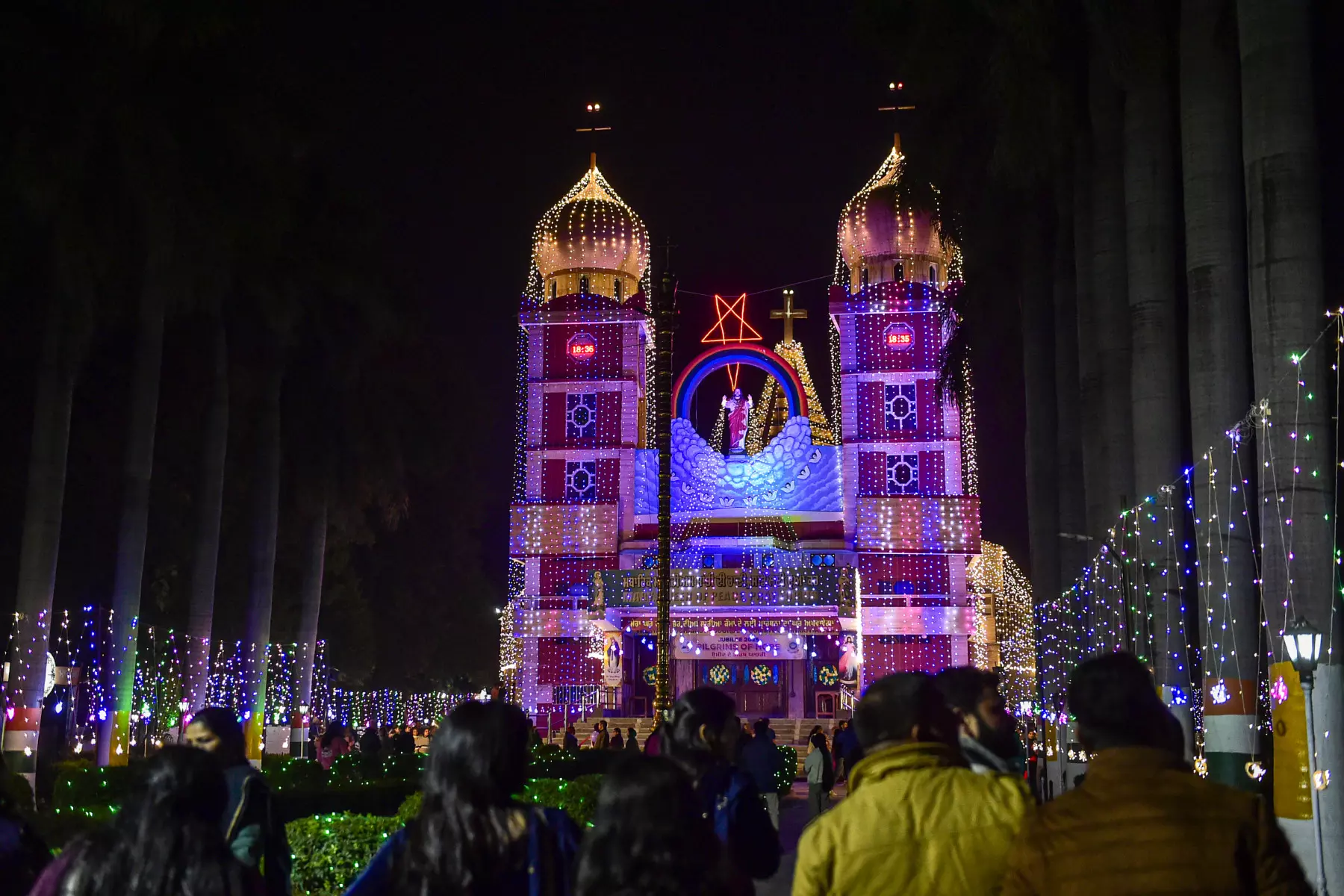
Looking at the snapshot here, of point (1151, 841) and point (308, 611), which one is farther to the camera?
point (308, 611)

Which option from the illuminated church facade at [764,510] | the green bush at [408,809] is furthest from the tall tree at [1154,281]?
the illuminated church facade at [764,510]

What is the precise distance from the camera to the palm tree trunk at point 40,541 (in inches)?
979

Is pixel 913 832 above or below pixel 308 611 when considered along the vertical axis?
below

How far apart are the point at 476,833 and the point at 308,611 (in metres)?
36.1

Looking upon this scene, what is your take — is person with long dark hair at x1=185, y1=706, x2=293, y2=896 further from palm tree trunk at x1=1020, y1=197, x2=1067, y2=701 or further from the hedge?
palm tree trunk at x1=1020, y1=197, x2=1067, y2=701

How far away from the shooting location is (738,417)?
186 ft

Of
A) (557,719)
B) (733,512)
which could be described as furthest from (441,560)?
(733,512)

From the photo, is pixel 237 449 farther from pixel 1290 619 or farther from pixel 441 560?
pixel 1290 619

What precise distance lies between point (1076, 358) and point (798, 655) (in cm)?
2929

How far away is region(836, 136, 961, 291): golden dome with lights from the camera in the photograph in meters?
58.6

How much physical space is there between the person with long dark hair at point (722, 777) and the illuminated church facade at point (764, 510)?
4648 centimetres

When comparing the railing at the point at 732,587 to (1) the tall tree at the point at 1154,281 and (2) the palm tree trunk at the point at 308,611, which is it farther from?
(1) the tall tree at the point at 1154,281

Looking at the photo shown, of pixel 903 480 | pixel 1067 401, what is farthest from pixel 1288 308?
pixel 903 480

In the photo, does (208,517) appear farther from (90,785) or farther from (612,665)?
(612,665)
